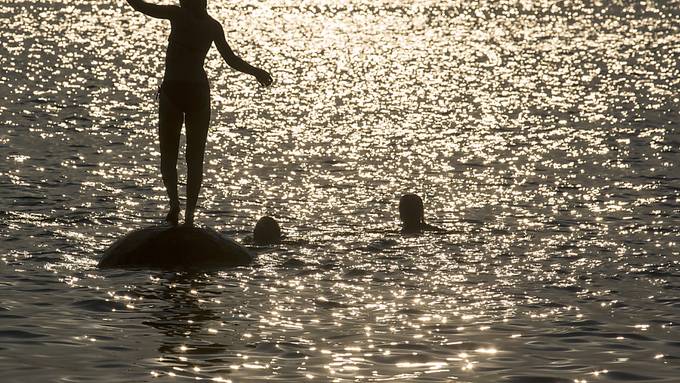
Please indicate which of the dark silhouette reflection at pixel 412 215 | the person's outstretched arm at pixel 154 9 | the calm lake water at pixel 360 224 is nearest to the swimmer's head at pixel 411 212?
the dark silhouette reflection at pixel 412 215

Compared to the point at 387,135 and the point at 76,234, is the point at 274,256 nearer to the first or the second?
the point at 76,234

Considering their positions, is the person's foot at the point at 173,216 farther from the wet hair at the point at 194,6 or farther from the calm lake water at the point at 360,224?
the wet hair at the point at 194,6

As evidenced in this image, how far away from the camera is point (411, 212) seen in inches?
942

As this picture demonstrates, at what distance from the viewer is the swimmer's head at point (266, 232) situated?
2256cm

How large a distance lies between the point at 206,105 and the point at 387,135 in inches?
746

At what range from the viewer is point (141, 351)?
15.5m

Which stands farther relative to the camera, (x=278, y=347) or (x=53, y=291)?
(x=53, y=291)

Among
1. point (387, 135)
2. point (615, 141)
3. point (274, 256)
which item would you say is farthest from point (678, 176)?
point (274, 256)

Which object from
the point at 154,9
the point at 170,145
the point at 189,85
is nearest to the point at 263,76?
the point at 189,85

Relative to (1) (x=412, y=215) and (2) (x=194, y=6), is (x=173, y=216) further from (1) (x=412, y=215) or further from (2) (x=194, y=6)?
(1) (x=412, y=215)

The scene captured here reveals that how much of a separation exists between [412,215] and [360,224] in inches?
57.2

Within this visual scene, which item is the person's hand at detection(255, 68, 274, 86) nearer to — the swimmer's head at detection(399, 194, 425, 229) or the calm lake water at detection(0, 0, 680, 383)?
the calm lake water at detection(0, 0, 680, 383)

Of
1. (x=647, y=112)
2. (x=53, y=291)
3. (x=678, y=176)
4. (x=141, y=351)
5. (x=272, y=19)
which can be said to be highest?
(x=272, y=19)

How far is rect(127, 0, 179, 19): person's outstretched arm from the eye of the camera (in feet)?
63.7
